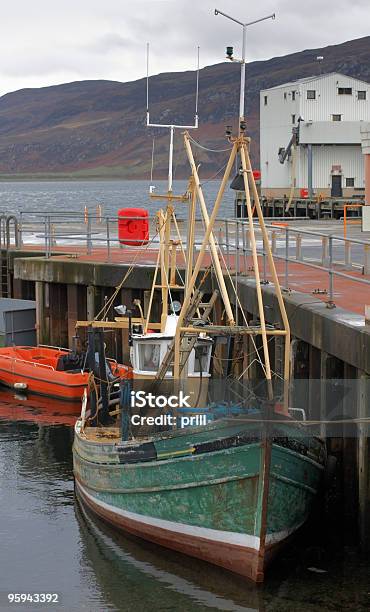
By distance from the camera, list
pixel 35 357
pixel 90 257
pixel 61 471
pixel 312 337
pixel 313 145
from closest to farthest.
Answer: pixel 312 337 < pixel 61 471 < pixel 35 357 < pixel 90 257 < pixel 313 145

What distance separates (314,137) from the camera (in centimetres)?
6322

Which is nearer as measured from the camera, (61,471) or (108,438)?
(108,438)

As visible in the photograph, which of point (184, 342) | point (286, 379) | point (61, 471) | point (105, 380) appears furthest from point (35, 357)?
point (286, 379)

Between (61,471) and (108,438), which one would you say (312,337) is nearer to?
(108,438)

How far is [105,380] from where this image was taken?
61.9ft

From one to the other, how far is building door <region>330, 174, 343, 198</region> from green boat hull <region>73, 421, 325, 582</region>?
4820 centimetres

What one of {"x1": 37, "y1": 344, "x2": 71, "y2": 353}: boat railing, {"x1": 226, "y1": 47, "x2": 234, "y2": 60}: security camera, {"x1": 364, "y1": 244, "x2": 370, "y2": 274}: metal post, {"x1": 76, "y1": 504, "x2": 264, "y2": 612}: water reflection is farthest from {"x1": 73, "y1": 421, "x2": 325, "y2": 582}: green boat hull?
{"x1": 37, "y1": 344, "x2": 71, "y2": 353}: boat railing

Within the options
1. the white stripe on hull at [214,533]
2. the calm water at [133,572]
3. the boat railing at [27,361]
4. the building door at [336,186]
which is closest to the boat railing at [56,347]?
the boat railing at [27,361]

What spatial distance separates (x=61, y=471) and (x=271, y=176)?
158 ft

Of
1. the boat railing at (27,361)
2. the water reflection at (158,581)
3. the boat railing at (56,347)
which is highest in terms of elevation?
the boat railing at (56,347)

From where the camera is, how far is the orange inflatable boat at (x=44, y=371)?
1014 inches

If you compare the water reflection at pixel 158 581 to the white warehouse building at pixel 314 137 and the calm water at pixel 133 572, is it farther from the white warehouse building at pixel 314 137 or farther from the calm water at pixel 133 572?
the white warehouse building at pixel 314 137

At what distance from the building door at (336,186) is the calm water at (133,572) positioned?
45.8 meters

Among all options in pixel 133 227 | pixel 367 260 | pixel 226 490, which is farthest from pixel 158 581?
pixel 133 227
